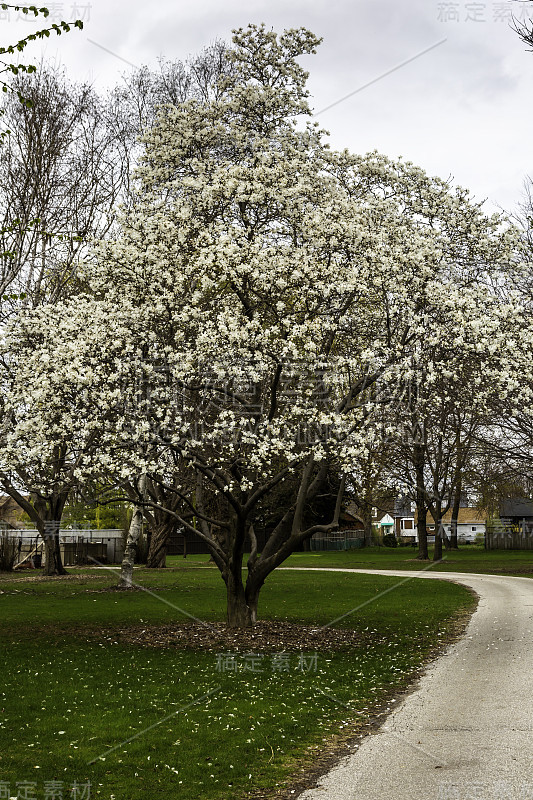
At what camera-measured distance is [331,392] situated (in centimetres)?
1530

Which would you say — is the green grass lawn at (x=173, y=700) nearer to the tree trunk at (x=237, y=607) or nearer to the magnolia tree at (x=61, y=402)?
the tree trunk at (x=237, y=607)

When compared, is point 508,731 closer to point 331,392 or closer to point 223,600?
point 331,392

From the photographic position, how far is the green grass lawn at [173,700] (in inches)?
287

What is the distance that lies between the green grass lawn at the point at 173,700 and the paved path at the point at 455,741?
56 centimetres

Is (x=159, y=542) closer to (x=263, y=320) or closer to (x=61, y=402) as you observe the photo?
(x=61, y=402)

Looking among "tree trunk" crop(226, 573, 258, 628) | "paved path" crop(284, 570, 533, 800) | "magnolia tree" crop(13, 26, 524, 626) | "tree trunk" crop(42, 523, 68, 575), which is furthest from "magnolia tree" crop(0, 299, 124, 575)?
"tree trunk" crop(42, 523, 68, 575)

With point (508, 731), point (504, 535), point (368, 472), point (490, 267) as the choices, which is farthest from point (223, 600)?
point (504, 535)

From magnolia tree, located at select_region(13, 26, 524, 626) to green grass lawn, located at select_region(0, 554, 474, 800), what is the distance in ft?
10.1

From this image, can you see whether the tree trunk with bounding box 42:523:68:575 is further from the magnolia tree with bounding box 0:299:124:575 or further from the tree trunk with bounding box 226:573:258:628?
the tree trunk with bounding box 226:573:258:628

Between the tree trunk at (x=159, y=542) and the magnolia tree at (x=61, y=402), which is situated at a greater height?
the magnolia tree at (x=61, y=402)

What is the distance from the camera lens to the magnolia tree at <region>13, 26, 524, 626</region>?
13.7 meters

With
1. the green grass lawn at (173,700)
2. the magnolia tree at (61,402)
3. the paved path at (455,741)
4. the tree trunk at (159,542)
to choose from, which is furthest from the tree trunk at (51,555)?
the paved path at (455,741)

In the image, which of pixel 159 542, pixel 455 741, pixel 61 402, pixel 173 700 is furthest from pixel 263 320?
pixel 159 542

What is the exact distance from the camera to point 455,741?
26.5 ft
